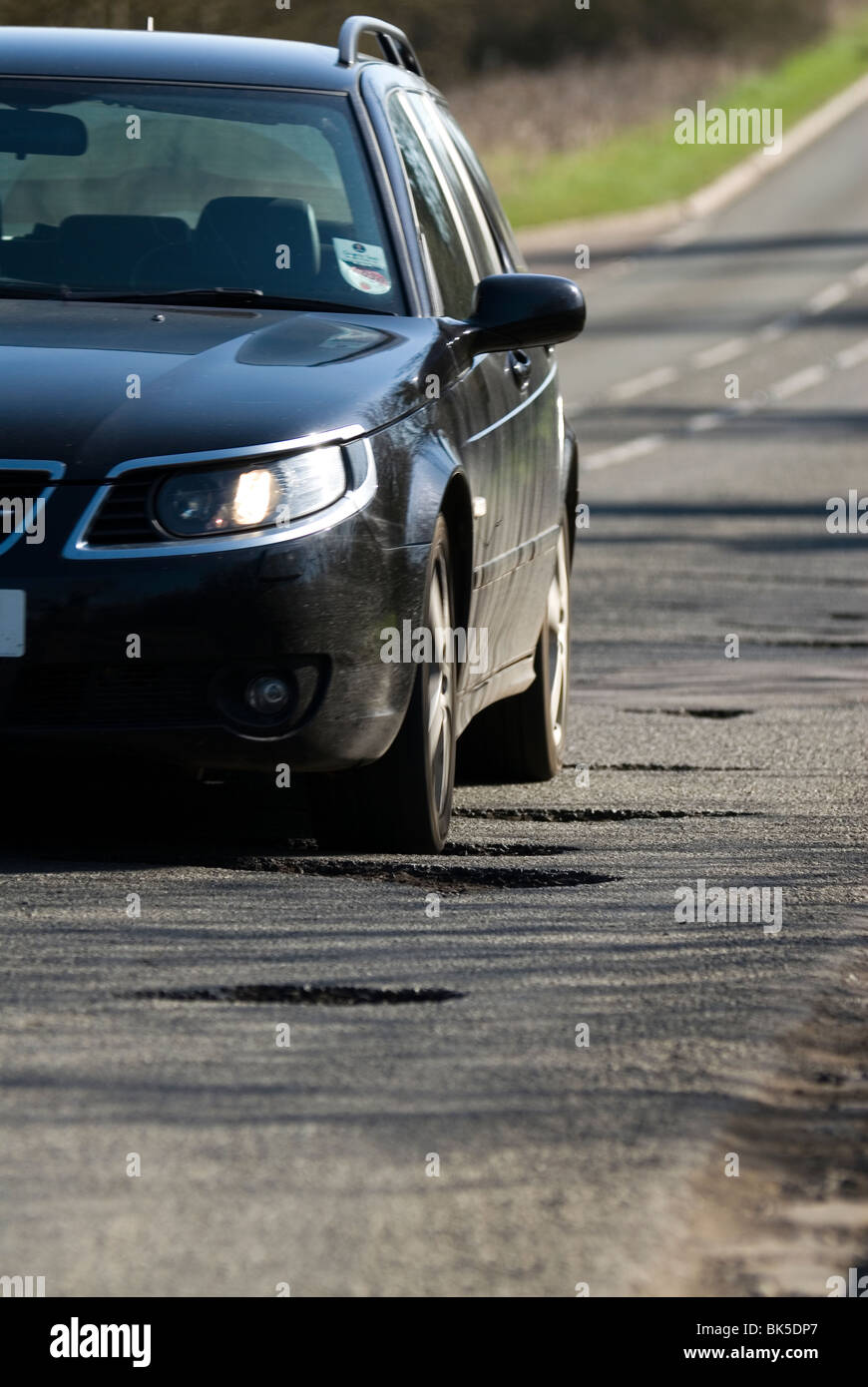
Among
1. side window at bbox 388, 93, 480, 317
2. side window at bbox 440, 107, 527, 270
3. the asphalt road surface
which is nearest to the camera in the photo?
the asphalt road surface

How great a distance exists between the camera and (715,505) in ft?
61.8

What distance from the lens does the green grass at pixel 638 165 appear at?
172ft

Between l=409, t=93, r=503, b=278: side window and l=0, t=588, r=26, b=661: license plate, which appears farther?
l=409, t=93, r=503, b=278: side window

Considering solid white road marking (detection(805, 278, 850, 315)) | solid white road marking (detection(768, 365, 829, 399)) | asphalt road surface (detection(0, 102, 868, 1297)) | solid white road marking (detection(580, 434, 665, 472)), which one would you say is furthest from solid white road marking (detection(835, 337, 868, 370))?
asphalt road surface (detection(0, 102, 868, 1297))

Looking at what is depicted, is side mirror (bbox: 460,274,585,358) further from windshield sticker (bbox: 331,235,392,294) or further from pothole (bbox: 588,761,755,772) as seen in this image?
pothole (bbox: 588,761,755,772)

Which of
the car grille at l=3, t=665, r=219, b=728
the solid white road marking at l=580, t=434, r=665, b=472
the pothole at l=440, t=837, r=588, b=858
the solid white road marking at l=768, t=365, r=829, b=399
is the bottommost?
the solid white road marking at l=768, t=365, r=829, b=399

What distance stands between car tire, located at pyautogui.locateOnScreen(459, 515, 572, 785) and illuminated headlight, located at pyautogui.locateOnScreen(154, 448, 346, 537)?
6.98ft

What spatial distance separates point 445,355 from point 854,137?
199 feet

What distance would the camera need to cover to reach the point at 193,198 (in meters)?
7.00

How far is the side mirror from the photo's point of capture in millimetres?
6949

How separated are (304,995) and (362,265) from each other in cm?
240

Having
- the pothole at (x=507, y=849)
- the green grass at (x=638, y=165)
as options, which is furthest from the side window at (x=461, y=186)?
the green grass at (x=638, y=165)
